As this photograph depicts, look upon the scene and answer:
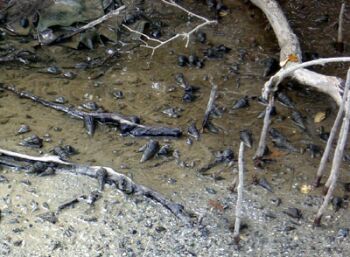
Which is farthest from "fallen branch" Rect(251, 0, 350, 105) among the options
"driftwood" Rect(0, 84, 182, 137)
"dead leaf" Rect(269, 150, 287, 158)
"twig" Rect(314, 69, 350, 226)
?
"driftwood" Rect(0, 84, 182, 137)

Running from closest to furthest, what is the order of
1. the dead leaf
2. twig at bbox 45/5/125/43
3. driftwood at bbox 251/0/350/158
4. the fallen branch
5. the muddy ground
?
1. the muddy ground
2. driftwood at bbox 251/0/350/158
3. the fallen branch
4. the dead leaf
5. twig at bbox 45/5/125/43

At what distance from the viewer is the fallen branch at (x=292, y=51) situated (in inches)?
193

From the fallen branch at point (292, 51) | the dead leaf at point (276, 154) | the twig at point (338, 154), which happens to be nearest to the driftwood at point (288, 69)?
the fallen branch at point (292, 51)

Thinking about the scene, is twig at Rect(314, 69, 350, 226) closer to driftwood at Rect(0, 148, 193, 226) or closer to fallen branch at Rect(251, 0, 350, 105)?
fallen branch at Rect(251, 0, 350, 105)

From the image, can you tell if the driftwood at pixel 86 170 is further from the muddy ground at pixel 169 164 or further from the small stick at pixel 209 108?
the small stick at pixel 209 108

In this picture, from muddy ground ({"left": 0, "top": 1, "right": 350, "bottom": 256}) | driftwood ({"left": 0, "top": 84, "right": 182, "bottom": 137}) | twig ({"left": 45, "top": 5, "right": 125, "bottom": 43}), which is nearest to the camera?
muddy ground ({"left": 0, "top": 1, "right": 350, "bottom": 256})

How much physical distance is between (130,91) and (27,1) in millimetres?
1485

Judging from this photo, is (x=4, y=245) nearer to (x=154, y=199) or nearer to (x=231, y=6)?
(x=154, y=199)

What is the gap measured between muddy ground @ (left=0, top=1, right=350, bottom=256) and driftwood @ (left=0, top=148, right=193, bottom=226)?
5 centimetres

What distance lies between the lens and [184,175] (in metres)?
4.80

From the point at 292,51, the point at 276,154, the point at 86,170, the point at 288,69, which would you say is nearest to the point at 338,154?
the point at 288,69

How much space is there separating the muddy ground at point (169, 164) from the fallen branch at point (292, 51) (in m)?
0.33

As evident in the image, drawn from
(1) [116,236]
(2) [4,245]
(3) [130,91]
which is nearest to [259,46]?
(3) [130,91]

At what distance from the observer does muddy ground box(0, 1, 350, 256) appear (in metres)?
4.25
